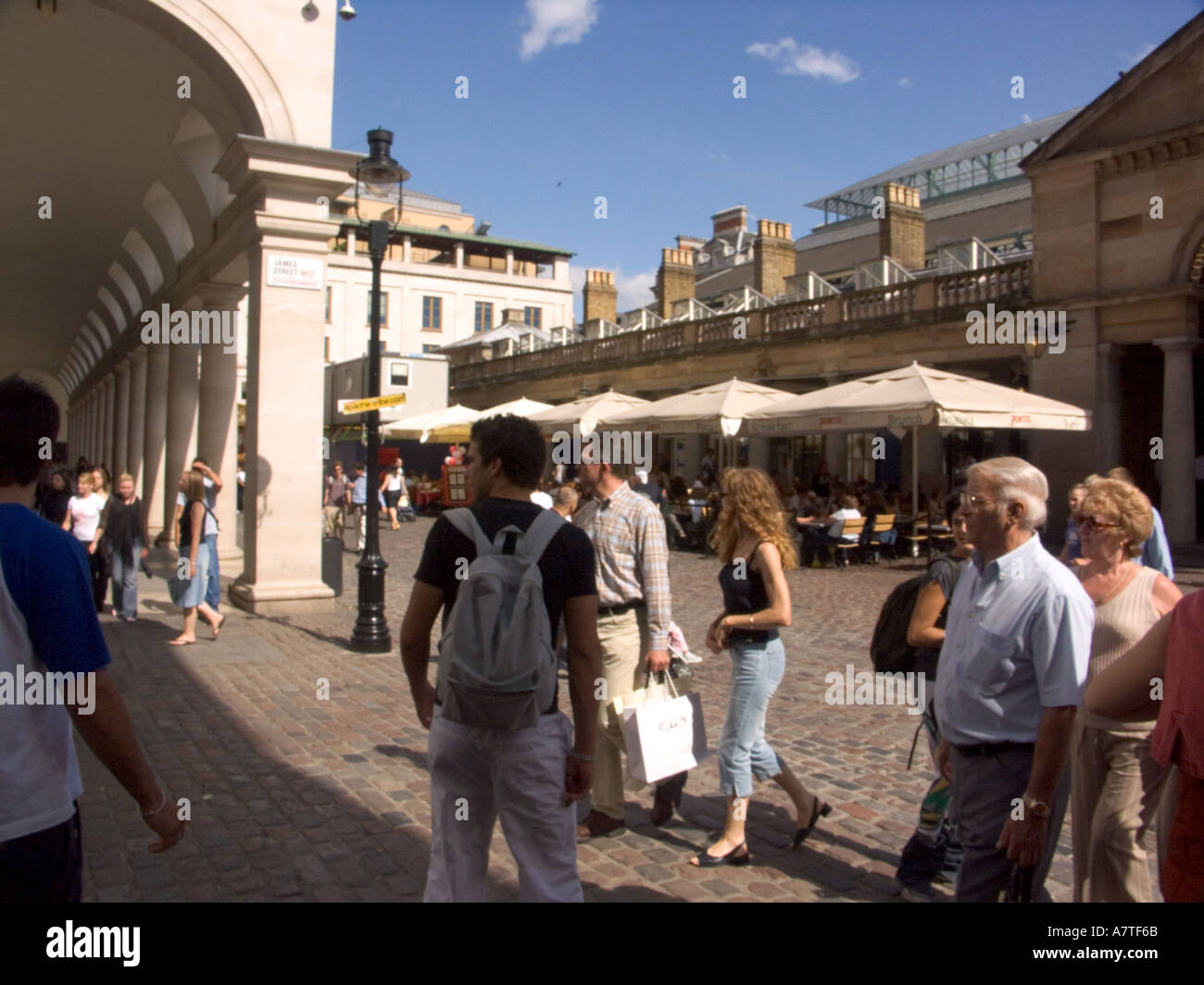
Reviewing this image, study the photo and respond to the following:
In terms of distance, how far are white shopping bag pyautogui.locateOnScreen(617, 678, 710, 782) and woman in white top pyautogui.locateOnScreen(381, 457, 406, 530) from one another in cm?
2019

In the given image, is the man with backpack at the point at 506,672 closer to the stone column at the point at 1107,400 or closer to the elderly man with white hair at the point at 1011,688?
the elderly man with white hair at the point at 1011,688

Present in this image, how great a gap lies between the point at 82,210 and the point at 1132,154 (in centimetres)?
1837

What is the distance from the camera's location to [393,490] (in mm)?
24906

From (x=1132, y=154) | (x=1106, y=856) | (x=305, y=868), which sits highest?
(x=1132, y=154)

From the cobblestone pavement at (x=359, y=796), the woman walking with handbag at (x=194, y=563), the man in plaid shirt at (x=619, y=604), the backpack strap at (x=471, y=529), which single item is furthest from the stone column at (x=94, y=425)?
the backpack strap at (x=471, y=529)

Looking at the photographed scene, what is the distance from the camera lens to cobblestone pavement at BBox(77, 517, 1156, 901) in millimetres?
4086

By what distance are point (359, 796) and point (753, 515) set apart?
261 cm

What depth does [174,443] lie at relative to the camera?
1692cm

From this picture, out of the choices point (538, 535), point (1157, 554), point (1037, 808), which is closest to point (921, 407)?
point (1157, 554)

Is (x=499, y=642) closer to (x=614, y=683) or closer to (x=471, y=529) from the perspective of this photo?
(x=471, y=529)

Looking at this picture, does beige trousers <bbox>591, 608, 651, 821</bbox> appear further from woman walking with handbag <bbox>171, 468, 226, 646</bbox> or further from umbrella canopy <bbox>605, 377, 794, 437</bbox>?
umbrella canopy <bbox>605, 377, 794, 437</bbox>

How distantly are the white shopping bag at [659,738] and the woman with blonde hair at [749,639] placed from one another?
162 millimetres
